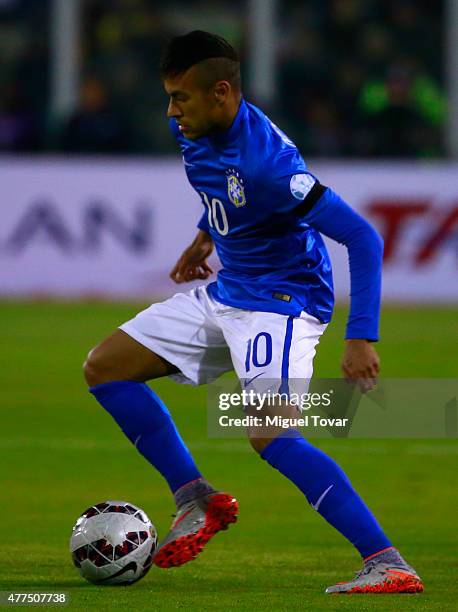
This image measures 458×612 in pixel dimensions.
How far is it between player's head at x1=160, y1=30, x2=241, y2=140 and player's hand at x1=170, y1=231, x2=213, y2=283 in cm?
92

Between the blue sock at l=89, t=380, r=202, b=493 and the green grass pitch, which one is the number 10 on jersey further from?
the green grass pitch

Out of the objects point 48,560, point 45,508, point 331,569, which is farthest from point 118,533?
point 45,508

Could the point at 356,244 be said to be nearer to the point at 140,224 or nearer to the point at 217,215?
the point at 217,215

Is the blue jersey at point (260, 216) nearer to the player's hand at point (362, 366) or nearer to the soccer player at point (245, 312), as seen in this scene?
the soccer player at point (245, 312)

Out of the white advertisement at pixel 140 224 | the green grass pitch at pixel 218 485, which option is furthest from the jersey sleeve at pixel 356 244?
the white advertisement at pixel 140 224

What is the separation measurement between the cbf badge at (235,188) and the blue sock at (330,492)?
91 cm

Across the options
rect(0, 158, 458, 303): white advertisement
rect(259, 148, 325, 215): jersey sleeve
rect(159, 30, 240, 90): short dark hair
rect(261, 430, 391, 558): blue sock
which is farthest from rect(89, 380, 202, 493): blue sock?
rect(0, 158, 458, 303): white advertisement

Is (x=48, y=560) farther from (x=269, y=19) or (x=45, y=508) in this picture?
(x=269, y=19)

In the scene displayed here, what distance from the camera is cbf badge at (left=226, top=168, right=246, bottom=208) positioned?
18.1 feet

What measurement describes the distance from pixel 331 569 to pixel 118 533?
0.90m

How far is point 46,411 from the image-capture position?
32.2 feet

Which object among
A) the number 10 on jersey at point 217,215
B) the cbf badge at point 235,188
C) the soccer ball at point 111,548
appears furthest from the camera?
the number 10 on jersey at point 217,215

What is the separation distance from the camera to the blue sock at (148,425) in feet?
19.0

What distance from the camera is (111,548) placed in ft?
17.6
